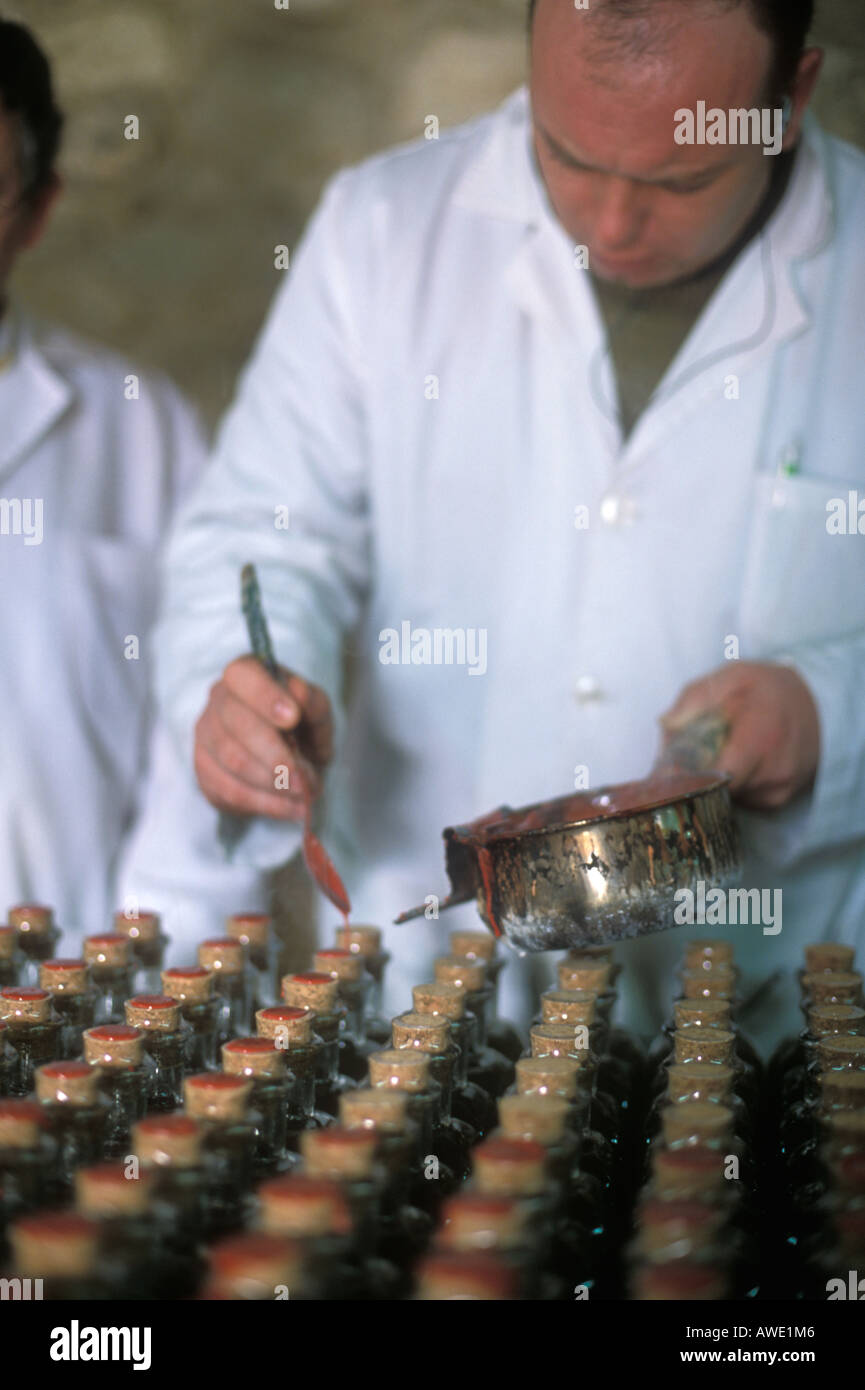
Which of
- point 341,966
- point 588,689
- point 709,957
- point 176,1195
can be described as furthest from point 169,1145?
point 588,689

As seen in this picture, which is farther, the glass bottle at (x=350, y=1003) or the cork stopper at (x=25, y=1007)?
the glass bottle at (x=350, y=1003)

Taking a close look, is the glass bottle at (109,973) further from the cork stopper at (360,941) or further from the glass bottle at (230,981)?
the cork stopper at (360,941)

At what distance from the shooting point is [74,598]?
195 cm

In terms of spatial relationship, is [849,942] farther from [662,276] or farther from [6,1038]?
[6,1038]

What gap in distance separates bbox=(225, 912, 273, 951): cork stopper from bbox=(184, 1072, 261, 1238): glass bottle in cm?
42

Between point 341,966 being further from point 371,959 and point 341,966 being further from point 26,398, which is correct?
point 26,398

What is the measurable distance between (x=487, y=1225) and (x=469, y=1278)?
0.04 metres

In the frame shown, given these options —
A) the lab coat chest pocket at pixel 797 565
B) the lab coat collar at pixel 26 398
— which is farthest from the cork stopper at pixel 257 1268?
the lab coat collar at pixel 26 398

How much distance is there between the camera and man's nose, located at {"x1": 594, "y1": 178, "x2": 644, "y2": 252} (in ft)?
4.14

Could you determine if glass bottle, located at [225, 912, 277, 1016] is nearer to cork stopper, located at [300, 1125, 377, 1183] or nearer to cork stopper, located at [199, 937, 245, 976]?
cork stopper, located at [199, 937, 245, 976]

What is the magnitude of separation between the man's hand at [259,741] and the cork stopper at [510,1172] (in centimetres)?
59

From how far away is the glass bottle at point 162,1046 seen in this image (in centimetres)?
88

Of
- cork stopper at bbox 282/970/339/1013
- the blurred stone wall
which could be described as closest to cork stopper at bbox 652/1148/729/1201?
cork stopper at bbox 282/970/339/1013
